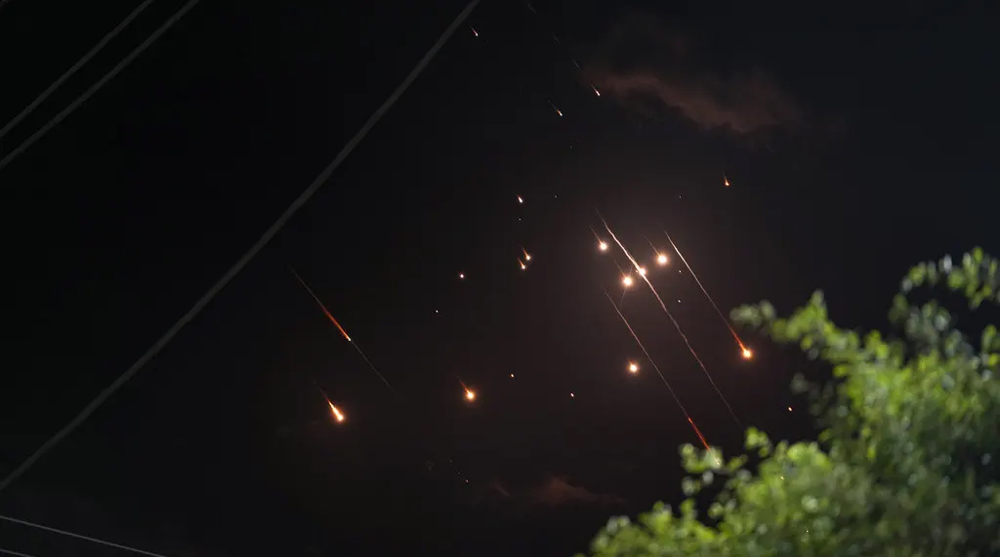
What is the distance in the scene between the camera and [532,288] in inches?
357

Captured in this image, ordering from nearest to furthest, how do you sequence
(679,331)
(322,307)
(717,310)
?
(717,310) → (679,331) → (322,307)

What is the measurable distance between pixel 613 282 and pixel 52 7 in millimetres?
5023

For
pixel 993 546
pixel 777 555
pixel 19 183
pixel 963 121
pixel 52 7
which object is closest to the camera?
pixel 993 546

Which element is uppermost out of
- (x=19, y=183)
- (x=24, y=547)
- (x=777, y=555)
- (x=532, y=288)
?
(x=532, y=288)

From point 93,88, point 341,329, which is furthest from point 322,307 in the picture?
point 93,88

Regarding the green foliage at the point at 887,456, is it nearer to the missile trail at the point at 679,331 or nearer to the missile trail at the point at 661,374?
the missile trail at the point at 679,331

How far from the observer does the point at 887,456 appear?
2852 millimetres

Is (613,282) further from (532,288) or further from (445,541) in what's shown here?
(445,541)

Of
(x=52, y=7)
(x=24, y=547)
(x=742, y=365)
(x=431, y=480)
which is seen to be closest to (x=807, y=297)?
(x=742, y=365)

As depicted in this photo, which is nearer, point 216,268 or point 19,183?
point 19,183

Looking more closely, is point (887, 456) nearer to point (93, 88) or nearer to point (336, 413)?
point (93, 88)

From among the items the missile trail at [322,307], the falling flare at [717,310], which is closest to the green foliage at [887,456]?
the falling flare at [717,310]

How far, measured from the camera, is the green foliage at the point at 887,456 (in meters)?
2.65

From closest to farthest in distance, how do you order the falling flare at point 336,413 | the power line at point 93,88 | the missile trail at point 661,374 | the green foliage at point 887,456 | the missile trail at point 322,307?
1. the green foliage at point 887,456
2. the power line at point 93,88
3. the missile trail at point 661,374
4. the missile trail at point 322,307
5. the falling flare at point 336,413
